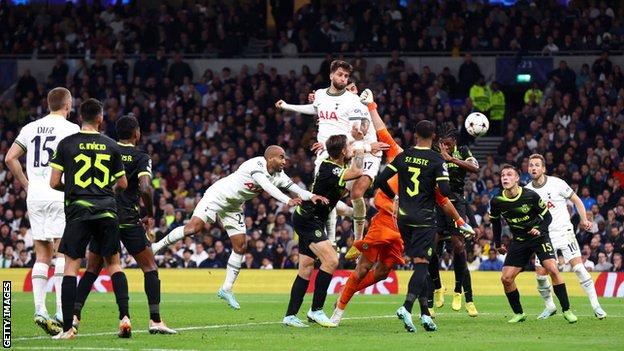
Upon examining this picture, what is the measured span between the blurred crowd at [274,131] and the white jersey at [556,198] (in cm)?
718

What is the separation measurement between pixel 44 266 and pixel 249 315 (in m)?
4.33

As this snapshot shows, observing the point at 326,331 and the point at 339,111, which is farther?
the point at 339,111

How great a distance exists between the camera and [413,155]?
15.3 metres

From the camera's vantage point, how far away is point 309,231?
1602 cm

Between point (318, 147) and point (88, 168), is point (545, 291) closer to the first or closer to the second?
point (318, 147)

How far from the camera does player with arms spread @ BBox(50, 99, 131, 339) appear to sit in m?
13.4

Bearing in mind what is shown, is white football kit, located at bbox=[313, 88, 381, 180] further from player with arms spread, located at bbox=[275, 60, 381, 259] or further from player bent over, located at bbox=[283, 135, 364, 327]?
player bent over, located at bbox=[283, 135, 364, 327]

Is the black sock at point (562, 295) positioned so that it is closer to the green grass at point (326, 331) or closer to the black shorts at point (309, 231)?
the green grass at point (326, 331)

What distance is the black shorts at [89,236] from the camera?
1348 centimetres

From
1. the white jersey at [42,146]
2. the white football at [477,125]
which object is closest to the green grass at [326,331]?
the white jersey at [42,146]

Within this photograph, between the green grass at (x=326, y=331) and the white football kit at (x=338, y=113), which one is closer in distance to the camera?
the green grass at (x=326, y=331)

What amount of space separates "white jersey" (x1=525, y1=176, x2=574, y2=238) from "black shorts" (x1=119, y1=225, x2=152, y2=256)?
7.41 metres

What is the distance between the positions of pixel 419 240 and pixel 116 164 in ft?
13.2

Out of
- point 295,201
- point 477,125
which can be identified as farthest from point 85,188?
point 477,125
